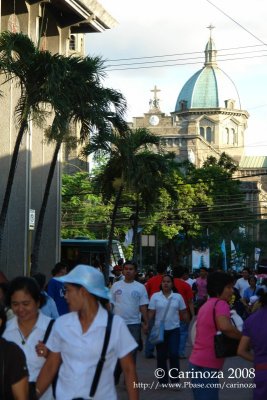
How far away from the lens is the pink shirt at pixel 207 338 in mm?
8969

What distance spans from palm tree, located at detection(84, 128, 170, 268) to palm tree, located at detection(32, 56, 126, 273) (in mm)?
8599

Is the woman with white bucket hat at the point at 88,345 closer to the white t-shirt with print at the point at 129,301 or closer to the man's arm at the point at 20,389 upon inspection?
the man's arm at the point at 20,389

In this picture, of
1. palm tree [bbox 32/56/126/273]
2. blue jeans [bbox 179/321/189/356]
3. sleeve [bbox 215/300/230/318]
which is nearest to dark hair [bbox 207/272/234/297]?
sleeve [bbox 215/300/230/318]

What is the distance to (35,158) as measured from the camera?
3522cm

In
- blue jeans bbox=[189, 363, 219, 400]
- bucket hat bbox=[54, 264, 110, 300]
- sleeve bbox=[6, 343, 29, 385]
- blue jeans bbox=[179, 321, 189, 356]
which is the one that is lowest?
blue jeans bbox=[179, 321, 189, 356]

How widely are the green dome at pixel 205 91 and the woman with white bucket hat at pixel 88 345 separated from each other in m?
157

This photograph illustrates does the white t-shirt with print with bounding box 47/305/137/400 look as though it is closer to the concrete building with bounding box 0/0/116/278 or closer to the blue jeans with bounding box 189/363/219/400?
the blue jeans with bounding box 189/363/219/400

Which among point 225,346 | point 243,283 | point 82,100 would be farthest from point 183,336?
point 225,346

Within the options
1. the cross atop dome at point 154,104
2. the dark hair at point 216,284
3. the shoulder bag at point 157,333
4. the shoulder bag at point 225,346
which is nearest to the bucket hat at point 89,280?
the shoulder bag at point 225,346

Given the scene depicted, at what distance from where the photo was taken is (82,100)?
81.5ft

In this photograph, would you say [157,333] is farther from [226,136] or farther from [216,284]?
[226,136]

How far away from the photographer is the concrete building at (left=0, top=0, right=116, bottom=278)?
31953mm

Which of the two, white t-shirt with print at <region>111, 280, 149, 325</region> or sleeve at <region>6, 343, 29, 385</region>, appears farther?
white t-shirt with print at <region>111, 280, 149, 325</region>

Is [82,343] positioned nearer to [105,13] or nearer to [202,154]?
[105,13]
